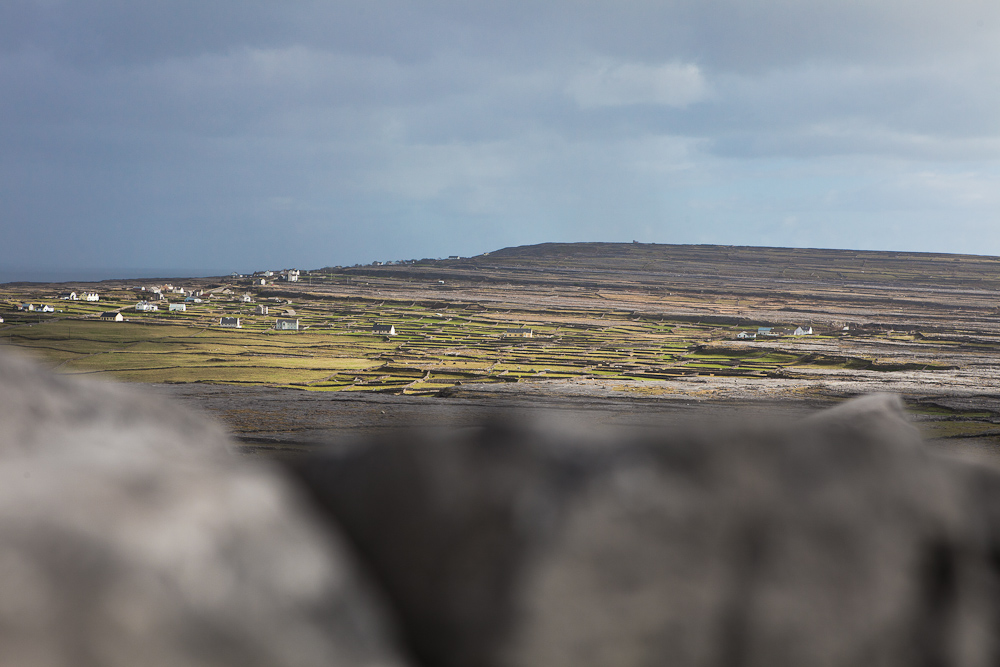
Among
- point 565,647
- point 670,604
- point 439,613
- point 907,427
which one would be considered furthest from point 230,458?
point 907,427

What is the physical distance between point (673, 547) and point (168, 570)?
177 cm

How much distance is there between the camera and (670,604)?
10.1 ft

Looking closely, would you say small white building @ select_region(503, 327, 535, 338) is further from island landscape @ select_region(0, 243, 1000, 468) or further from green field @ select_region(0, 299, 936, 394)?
green field @ select_region(0, 299, 936, 394)

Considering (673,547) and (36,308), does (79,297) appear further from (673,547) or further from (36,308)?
(673,547)

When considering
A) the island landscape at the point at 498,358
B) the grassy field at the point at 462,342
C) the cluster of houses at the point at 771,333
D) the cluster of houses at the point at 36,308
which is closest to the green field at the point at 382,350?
the grassy field at the point at 462,342

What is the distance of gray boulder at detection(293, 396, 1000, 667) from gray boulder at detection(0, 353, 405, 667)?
299 mm

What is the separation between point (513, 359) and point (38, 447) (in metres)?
105

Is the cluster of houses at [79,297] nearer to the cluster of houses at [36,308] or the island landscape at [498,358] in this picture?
the island landscape at [498,358]

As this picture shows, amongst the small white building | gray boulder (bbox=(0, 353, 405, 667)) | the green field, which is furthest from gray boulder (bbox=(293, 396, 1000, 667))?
the small white building

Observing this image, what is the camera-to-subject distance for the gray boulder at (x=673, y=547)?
3051 millimetres

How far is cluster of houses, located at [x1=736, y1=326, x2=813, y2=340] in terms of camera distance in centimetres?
14138

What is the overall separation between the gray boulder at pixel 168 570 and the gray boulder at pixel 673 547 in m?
0.30

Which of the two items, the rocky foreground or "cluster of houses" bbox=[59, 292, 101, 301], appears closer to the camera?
the rocky foreground

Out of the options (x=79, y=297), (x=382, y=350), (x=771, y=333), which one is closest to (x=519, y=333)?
(x=382, y=350)
